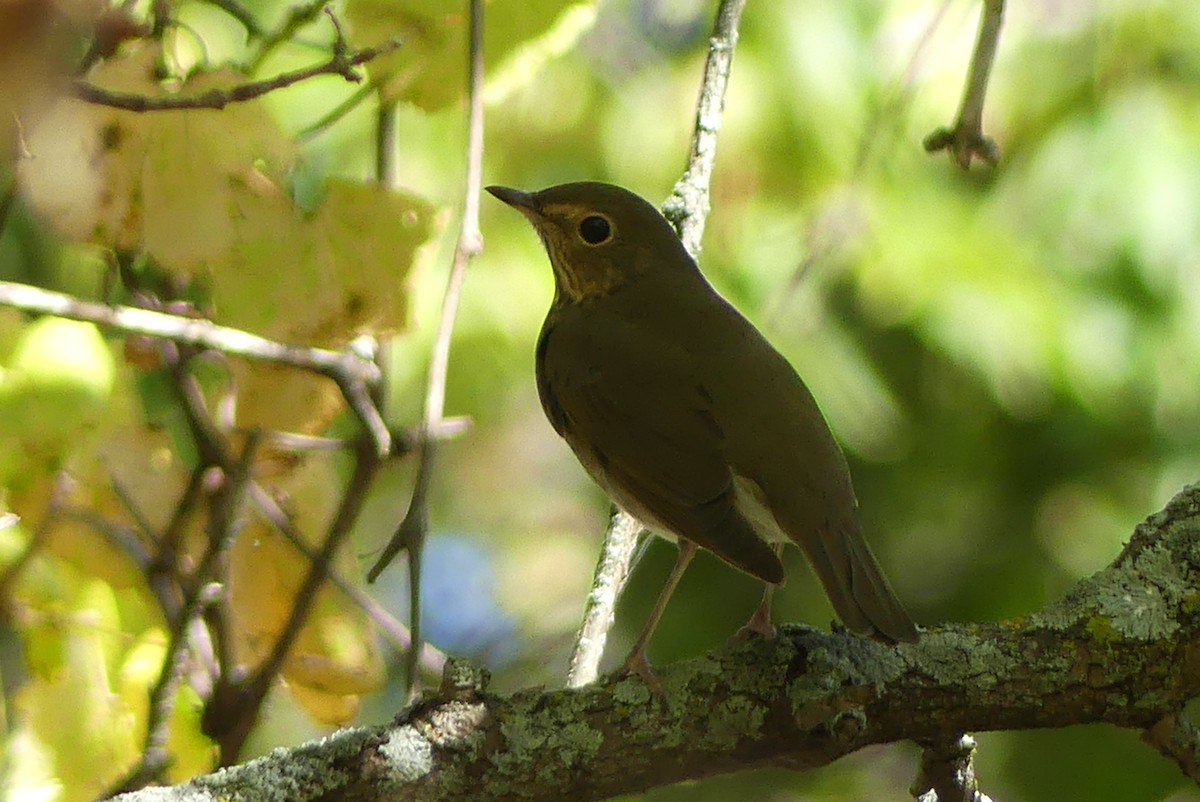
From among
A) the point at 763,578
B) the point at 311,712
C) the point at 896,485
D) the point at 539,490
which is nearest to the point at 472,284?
the point at 311,712

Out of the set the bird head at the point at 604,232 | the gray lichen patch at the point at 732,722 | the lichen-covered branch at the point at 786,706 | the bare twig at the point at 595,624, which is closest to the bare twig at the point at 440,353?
the lichen-covered branch at the point at 786,706

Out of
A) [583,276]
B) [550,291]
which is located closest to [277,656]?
[583,276]

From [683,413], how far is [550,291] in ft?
5.62

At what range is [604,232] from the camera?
3873mm

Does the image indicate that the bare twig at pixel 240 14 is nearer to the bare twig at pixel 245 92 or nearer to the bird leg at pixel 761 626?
the bare twig at pixel 245 92

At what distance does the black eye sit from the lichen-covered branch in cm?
155

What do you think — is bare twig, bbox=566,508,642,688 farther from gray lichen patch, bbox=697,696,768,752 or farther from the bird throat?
the bird throat

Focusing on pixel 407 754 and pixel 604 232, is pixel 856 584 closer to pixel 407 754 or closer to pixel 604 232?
pixel 407 754

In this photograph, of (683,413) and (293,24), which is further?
(683,413)

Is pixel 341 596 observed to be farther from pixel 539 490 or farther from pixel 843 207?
pixel 539 490

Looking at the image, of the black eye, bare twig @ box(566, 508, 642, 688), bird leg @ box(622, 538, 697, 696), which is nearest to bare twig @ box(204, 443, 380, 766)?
bare twig @ box(566, 508, 642, 688)

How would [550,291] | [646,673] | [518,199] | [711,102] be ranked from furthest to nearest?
[550,291] < [518,199] < [711,102] < [646,673]

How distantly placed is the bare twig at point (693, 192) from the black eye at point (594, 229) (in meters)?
0.43

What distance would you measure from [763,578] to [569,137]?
8.68 feet
